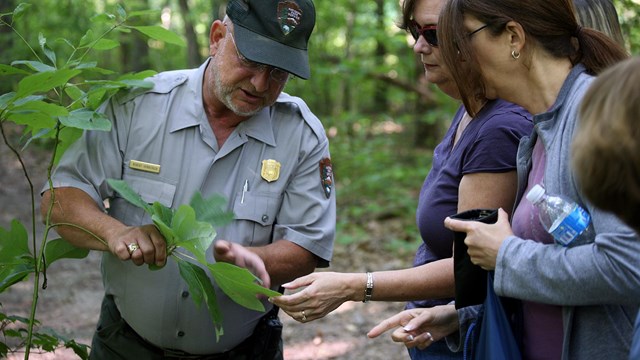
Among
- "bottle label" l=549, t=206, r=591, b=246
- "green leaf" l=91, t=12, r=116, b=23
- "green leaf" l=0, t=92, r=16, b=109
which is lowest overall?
"green leaf" l=0, t=92, r=16, b=109

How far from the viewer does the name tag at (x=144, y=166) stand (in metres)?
2.62

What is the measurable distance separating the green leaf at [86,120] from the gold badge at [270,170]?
677 millimetres

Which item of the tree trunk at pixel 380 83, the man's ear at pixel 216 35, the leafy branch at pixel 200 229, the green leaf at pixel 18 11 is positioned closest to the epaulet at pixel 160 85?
the man's ear at pixel 216 35

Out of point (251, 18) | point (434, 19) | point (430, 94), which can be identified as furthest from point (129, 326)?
point (430, 94)

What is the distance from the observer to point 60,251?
7.98 feet

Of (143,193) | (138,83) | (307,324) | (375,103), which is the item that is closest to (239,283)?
(143,193)

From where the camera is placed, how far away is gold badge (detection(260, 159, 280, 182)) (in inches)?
106

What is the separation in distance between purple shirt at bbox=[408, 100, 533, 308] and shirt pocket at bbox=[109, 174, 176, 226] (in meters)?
0.93

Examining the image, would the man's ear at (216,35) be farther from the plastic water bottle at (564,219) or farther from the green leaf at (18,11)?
the plastic water bottle at (564,219)

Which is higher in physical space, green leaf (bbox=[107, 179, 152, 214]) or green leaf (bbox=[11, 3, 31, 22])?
green leaf (bbox=[11, 3, 31, 22])

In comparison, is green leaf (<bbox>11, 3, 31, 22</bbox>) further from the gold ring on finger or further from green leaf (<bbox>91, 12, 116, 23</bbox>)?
the gold ring on finger

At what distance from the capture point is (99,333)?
9.08ft

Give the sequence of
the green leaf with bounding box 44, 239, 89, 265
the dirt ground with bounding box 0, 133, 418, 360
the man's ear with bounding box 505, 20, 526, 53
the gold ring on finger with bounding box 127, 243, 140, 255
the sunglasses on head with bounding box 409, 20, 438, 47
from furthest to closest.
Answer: the dirt ground with bounding box 0, 133, 418, 360 < the sunglasses on head with bounding box 409, 20, 438, 47 < the green leaf with bounding box 44, 239, 89, 265 < the gold ring on finger with bounding box 127, 243, 140, 255 < the man's ear with bounding box 505, 20, 526, 53

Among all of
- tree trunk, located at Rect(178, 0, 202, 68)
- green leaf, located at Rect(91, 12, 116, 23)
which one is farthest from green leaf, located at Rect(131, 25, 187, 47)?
tree trunk, located at Rect(178, 0, 202, 68)
